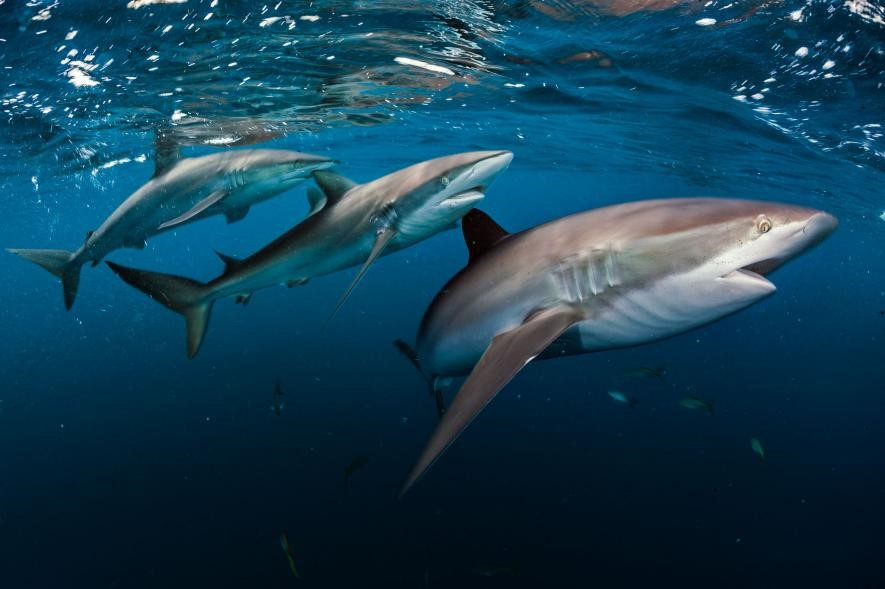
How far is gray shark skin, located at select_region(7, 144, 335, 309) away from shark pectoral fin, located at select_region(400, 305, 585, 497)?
13.8 feet

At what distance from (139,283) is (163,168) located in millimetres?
3894

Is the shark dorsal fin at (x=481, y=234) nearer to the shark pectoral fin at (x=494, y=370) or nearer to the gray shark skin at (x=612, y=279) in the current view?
the gray shark skin at (x=612, y=279)

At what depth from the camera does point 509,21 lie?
9.81 m

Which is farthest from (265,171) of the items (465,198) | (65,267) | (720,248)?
(720,248)

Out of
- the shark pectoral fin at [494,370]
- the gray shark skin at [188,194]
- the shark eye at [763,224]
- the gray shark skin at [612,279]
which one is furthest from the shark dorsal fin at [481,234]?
the gray shark skin at [188,194]

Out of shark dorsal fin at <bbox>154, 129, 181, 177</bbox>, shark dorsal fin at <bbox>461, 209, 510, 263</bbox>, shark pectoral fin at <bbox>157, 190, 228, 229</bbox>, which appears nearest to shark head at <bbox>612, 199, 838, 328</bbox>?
shark dorsal fin at <bbox>461, 209, 510, 263</bbox>

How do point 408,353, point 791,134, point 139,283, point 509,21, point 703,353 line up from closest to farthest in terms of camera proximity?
point 139,283 → point 408,353 → point 509,21 → point 791,134 → point 703,353

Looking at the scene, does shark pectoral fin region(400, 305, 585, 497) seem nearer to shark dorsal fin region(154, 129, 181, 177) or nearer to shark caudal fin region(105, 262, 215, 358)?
shark caudal fin region(105, 262, 215, 358)

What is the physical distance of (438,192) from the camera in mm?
4141

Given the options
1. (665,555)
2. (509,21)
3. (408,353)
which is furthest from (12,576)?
(509,21)

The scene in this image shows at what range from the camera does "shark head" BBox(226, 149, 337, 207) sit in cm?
642

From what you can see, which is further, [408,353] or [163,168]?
[163,168]

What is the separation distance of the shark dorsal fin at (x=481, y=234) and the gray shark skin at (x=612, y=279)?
153mm

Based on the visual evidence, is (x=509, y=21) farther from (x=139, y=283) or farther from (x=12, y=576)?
(x=12, y=576)
